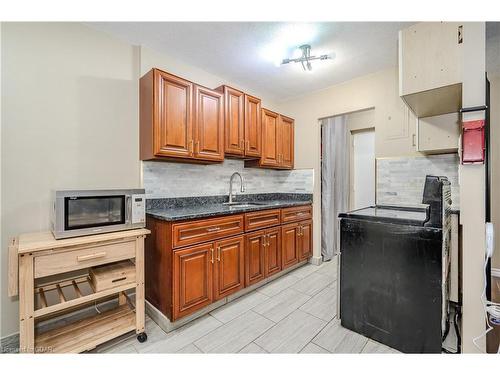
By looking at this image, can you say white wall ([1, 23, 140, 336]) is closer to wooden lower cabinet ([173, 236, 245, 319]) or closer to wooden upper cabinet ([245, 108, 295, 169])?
wooden lower cabinet ([173, 236, 245, 319])

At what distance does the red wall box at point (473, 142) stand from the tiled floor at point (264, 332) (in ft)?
4.36

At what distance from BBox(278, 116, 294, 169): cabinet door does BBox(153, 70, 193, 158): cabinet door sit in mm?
1476

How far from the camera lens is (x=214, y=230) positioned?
203 cm

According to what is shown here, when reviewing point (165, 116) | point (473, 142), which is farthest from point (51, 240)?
point (473, 142)

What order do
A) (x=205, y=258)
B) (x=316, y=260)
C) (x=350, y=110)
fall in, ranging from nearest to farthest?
1. (x=205, y=258)
2. (x=350, y=110)
3. (x=316, y=260)

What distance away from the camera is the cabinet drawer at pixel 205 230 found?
1.80 metres

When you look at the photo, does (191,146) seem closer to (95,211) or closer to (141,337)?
(95,211)

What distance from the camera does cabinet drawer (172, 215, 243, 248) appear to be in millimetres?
1801

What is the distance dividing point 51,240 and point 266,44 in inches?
90.2

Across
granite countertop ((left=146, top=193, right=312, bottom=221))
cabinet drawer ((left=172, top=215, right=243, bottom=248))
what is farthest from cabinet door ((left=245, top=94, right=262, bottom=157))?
cabinet drawer ((left=172, top=215, right=243, bottom=248))

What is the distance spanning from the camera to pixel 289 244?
2.89 m

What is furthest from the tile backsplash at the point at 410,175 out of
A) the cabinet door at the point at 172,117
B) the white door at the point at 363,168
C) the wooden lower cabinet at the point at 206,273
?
the cabinet door at the point at 172,117

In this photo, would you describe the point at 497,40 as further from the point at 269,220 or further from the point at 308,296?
the point at 308,296
